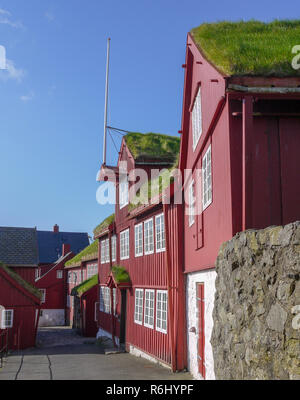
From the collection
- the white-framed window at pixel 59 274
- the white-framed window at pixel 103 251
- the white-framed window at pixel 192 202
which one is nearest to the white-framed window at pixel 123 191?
the white-framed window at pixel 103 251

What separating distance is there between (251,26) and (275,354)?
7963 millimetres

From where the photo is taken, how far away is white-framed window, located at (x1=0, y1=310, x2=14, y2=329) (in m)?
21.5

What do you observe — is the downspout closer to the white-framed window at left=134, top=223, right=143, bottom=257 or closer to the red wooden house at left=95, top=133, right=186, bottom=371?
the red wooden house at left=95, top=133, right=186, bottom=371

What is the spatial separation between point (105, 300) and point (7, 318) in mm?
5056

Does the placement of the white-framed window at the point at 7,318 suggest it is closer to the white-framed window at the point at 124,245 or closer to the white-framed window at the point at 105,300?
the white-framed window at the point at 105,300

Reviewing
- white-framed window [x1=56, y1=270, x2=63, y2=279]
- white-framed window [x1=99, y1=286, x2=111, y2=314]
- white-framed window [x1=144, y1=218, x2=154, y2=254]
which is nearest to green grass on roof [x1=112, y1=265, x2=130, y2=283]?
white-framed window [x1=144, y1=218, x2=154, y2=254]

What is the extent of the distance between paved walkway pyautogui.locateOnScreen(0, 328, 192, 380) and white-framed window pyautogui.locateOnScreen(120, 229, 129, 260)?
4281 millimetres

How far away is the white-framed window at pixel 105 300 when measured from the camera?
74.6ft

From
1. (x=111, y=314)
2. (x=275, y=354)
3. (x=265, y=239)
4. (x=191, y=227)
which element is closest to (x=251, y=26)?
(x=191, y=227)

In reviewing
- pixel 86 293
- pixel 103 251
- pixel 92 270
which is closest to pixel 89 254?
pixel 92 270

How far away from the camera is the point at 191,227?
12414 mm

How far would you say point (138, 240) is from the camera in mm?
18031

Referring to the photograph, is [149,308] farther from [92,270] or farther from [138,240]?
[92,270]

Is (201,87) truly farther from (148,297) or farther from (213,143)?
(148,297)
